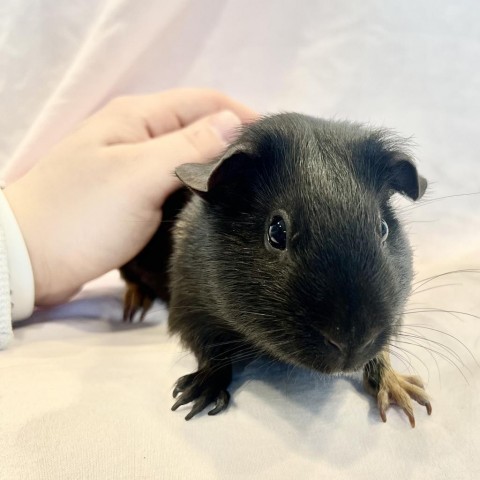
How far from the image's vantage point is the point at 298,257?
40.0 inches

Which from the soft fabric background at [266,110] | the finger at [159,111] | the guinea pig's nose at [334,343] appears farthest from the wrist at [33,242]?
the guinea pig's nose at [334,343]

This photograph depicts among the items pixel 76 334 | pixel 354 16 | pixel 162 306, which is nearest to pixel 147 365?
pixel 76 334

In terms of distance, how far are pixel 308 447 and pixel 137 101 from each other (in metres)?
1.36

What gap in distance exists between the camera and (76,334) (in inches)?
61.9

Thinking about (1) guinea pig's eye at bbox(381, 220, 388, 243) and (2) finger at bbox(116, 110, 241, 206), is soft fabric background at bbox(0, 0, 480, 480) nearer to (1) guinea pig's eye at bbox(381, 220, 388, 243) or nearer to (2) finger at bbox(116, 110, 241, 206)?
(1) guinea pig's eye at bbox(381, 220, 388, 243)

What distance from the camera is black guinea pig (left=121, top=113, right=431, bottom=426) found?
963mm

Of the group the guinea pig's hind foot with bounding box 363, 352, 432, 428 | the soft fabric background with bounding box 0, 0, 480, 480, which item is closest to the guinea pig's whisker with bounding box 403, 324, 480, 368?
the soft fabric background with bounding box 0, 0, 480, 480

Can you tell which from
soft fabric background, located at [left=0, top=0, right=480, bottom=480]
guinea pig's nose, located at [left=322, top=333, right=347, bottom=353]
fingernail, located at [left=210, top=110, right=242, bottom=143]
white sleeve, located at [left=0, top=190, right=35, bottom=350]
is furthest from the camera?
fingernail, located at [left=210, top=110, right=242, bottom=143]

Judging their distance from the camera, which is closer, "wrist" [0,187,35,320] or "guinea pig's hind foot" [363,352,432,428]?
"guinea pig's hind foot" [363,352,432,428]

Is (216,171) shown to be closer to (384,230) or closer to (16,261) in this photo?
(384,230)

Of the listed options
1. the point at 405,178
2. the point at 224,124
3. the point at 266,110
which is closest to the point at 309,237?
the point at 405,178

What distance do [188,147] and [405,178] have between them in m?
0.67

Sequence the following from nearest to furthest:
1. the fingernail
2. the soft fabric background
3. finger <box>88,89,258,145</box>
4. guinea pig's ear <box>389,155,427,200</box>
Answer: the soft fabric background → guinea pig's ear <box>389,155,427,200</box> → the fingernail → finger <box>88,89,258,145</box>

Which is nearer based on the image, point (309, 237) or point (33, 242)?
point (309, 237)
